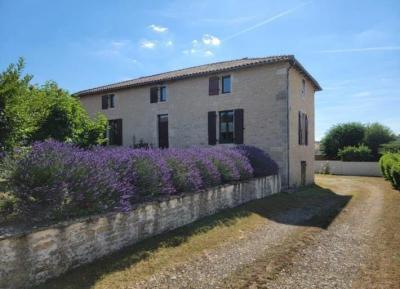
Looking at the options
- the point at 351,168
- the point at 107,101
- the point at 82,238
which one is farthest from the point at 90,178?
the point at 351,168

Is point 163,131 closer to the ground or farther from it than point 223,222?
farther from it

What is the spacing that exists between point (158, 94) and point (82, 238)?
15109mm

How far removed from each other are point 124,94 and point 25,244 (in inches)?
692

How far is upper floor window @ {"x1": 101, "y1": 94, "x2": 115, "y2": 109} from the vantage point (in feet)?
71.1

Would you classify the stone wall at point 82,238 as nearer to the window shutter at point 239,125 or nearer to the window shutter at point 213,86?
the window shutter at point 239,125

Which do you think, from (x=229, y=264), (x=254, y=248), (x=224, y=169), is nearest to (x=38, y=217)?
(x=229, y=264)

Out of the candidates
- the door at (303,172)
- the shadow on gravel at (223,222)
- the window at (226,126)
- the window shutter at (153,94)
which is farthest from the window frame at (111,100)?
the shadow on gravel at (223,222)

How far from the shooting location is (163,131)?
1920 centimetres

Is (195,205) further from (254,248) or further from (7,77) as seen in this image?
(7,77)

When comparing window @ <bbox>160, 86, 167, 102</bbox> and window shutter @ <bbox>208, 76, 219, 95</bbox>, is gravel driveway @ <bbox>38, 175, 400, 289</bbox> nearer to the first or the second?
window shutter @ <bbox>208, 76, 219, 95</bbox>

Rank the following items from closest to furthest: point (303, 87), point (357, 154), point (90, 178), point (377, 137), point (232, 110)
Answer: point (90, 178) → point (232, 110) → point (303, 87) → point (357, 154) → point (377, 137)

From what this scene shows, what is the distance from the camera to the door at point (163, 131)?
19.1 m

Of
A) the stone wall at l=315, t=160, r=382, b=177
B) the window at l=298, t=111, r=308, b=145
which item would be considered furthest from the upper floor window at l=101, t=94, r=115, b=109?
the stone wall at l=315, t=160, r=382, b=177

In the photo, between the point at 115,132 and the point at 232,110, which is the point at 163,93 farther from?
the point at 232,110
